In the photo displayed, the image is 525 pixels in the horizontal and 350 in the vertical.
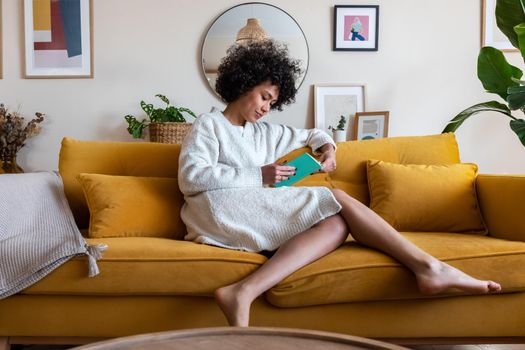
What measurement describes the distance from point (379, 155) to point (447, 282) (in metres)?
0.85

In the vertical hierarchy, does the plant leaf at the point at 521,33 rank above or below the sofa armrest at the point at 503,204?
above

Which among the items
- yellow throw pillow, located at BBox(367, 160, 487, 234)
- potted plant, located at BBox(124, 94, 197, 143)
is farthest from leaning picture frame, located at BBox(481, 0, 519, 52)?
potted plant, located at BBox(124, 94, 197, 143)

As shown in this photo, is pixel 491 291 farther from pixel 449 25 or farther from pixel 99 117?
pixel 99 117

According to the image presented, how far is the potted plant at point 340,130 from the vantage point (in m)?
2.98

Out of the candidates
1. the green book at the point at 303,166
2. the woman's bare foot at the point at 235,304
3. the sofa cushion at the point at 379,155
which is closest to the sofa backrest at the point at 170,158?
the sofa cushion at the point at 379,155

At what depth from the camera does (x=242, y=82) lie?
2090mm

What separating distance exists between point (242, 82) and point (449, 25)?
64.1 inches

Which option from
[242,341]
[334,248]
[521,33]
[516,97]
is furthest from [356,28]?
[242,341]

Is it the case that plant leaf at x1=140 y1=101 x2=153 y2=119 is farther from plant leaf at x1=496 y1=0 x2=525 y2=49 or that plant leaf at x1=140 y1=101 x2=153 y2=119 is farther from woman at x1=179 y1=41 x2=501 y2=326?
plant leaf at x1=496 y1=0 x2=525 y2=49

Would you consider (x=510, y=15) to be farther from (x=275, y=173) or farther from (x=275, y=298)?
(x=275, y=298)

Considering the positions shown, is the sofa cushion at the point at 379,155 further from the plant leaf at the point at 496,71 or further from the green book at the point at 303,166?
the plant leaf at the point at 496,71

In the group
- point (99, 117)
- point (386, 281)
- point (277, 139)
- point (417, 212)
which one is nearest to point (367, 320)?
point (386, 281)

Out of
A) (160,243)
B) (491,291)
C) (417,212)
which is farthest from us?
(417,212)

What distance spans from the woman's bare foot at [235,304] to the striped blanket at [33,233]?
39 cm
